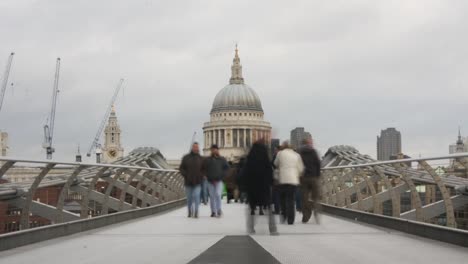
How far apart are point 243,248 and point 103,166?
17.6 feet

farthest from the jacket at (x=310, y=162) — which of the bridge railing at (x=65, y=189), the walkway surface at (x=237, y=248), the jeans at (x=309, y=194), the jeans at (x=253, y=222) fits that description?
the bridge railing at (x=65, y=189)

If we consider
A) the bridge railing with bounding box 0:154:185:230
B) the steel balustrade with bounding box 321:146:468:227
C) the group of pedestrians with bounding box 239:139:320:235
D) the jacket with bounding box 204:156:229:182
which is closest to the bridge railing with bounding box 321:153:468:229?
the steel balustrade with bounding box 321:146:468:227

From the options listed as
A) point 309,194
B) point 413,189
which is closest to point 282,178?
point 309,194

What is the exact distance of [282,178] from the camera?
Result: 15.4m

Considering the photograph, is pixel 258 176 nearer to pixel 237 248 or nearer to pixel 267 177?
pixel 267 177

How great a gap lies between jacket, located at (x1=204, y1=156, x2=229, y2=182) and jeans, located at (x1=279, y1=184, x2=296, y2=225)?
3.25m

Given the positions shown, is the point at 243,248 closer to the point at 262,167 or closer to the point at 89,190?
the point at 262,167

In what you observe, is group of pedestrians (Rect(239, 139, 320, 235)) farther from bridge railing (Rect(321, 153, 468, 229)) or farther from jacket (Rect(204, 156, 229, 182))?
jacket (Rect(204, 156, 229, 182))

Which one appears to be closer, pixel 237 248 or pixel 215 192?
pixel 237 248

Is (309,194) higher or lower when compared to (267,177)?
lower

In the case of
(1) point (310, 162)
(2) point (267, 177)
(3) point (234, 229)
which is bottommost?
(3) point (234, 229)

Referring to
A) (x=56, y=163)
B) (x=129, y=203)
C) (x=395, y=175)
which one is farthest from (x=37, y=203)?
(x=129, y=203)

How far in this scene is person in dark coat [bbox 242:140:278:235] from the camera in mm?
14094

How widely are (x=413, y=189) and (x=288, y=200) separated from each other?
3124mm
